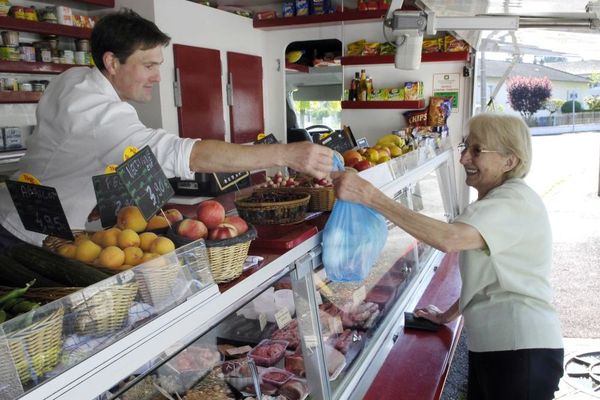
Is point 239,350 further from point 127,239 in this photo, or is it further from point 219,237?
point 127,239

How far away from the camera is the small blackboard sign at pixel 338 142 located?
10.9 ft

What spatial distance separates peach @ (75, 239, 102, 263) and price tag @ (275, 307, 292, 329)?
3.61ft

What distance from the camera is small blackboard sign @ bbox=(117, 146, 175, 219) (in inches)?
54.0

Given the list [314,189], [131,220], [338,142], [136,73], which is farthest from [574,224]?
[131,220]

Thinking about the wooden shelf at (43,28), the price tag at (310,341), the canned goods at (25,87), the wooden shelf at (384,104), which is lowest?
the price tag at (310,341)

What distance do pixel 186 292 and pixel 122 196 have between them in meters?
0.45

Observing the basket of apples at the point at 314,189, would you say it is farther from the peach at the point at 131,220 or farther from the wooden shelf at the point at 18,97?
the wooden shelf at the point at 18,97

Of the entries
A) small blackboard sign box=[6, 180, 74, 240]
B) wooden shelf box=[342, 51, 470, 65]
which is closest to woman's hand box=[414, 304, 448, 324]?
small blackboard sign box=[6, 180, 74, 240]

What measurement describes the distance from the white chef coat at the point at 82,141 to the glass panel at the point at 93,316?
65 centimetres

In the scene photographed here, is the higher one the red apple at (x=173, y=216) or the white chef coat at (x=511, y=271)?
the red apple at (x=173, y=216)

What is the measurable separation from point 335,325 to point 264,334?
39 centimetres

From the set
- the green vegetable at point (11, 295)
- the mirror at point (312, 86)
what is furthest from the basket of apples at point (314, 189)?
the mirror at point (312, 86)

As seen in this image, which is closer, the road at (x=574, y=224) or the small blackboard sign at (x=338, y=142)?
the small blackboard sign at (x=338, y=142)

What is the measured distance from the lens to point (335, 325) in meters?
2.62
